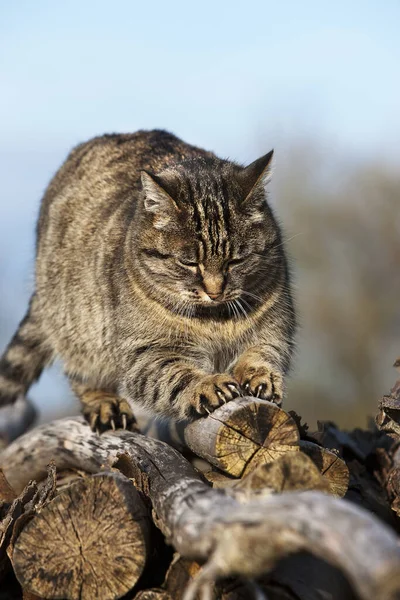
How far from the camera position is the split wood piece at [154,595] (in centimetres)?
256

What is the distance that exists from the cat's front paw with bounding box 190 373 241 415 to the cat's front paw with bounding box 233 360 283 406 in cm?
16

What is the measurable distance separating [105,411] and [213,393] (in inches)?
50.8

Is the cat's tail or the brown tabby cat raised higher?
the brown tabby cat

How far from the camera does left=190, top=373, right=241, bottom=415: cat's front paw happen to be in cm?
322

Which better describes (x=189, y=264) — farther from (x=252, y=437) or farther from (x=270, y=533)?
(x=270, y=533)

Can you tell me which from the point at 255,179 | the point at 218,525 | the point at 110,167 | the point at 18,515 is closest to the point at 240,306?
the point at 255,179

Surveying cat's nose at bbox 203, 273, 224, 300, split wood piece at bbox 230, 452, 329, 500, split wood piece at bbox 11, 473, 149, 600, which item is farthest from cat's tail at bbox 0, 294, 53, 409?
split wood piece at bbox 230, 452, 329, 500

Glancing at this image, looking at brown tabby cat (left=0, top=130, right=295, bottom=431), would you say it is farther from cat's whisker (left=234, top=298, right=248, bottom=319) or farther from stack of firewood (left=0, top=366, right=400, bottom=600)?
stack of firewood (left=0, top=366, right=400, bottom=600)

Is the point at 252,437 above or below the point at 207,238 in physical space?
below

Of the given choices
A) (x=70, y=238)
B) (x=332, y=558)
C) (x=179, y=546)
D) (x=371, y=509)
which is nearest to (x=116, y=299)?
(x=70, y=238)

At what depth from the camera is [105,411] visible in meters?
4.38

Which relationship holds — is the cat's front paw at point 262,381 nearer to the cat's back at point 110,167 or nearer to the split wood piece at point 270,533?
the split wood piece at point 270,533

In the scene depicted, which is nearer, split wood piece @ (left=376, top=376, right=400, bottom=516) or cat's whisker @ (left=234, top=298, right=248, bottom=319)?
split wood piece @ (left=376, top=376, right=400, bottom=516)

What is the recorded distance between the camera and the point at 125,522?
2.62m
